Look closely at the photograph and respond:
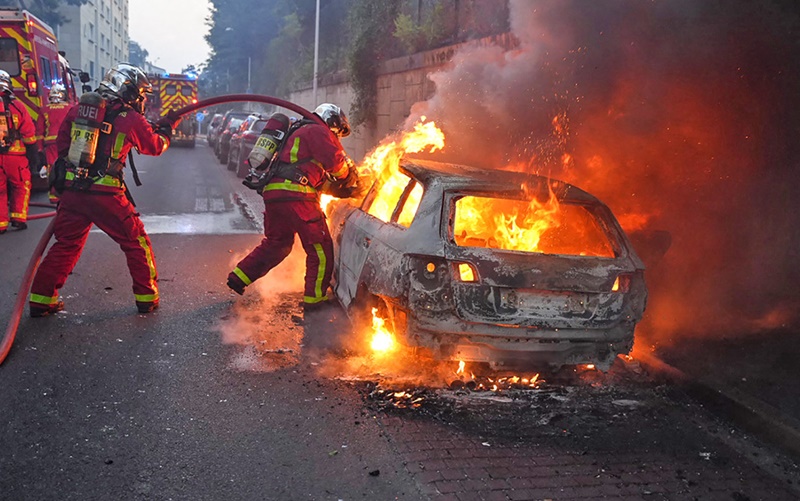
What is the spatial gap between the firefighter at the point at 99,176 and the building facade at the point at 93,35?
36262 mm

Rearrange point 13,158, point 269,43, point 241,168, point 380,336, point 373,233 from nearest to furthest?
point 380,336, point 373,233, point 13,158, point 241,168, point 269,43

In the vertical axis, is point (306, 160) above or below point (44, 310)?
above

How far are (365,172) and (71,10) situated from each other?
4922cm

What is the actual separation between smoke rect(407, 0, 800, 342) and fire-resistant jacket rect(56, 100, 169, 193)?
14.3 ft

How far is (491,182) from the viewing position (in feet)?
15.8

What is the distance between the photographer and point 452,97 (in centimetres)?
913

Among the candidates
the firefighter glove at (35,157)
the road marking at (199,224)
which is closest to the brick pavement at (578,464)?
the road marking at (199,224)

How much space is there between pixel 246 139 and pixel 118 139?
12.4m

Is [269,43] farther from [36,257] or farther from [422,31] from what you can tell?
[36,257]

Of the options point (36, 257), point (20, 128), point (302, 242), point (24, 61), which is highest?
point (24, 61)

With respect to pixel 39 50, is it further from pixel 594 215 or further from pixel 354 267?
pixel 594 215

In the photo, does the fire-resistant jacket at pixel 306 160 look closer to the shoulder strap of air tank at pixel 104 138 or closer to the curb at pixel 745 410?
the shoulder strap of air tank at pixel 104 138

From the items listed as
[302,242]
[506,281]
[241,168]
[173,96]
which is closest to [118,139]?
[302,242]

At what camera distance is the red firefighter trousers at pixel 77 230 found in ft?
18.1
